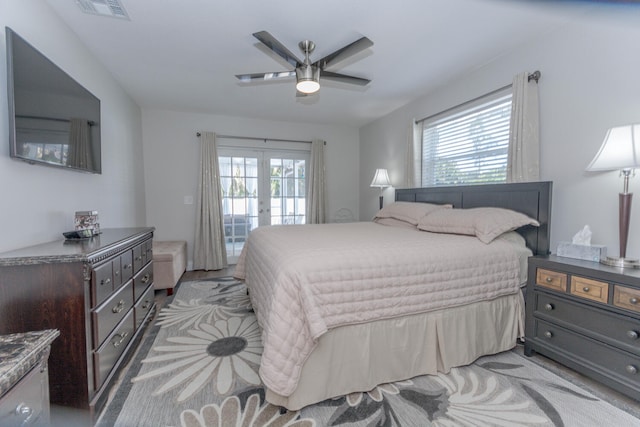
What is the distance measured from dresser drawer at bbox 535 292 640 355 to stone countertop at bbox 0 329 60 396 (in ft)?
8.59

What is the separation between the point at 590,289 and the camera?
1.71 meters

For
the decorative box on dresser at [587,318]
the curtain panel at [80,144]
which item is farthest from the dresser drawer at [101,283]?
the decorative box on dresser at [587,318]

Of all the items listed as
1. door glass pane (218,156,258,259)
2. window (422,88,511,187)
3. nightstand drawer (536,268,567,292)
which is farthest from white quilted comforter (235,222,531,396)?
door glass pane (218,156,258,259)

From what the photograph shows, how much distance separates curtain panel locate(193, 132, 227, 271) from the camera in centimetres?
440

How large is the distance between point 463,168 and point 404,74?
1210 millimetres

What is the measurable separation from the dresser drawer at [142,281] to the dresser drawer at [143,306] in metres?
0.05

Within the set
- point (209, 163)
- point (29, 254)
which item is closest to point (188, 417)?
point (29, 254)

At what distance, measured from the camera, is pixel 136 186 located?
153 inches

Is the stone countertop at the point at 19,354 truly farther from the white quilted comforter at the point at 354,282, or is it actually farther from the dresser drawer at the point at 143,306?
the dresser drawer at the point at 143,306

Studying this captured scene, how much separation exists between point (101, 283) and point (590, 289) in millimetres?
2785

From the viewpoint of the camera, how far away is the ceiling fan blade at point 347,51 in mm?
1973

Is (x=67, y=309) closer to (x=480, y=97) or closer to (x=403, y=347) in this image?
(x=403, y=347)

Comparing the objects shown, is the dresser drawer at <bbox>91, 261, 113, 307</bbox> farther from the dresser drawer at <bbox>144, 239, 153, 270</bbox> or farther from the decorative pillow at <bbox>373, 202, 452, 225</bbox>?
the decorative pillow at <bbox>373, 202, 452, 225</bbox>

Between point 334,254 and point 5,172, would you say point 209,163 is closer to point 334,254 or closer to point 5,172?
point 5,172
